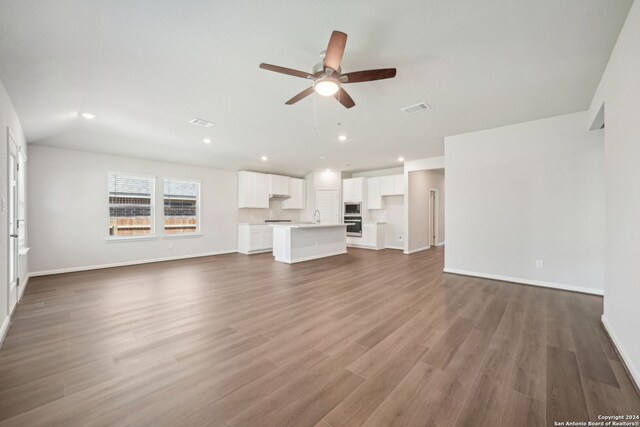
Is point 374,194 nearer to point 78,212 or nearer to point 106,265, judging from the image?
point 106,265

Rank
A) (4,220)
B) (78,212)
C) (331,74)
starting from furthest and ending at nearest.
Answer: (78,212) < (4,220) < (331,74)

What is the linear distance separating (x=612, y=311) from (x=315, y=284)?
3.40 meters

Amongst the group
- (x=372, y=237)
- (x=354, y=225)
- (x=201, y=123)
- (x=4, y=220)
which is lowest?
(x=372, y=237)

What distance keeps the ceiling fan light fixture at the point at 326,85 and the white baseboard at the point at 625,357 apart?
311 centimetres

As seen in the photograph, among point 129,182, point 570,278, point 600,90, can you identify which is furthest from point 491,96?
point 129,182

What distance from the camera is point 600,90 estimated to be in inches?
115

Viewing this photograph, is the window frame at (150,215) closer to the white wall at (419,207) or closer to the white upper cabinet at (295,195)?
the white upper cabinet at (295,195)

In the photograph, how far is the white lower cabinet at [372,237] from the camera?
845cm

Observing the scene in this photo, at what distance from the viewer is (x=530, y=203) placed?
13.7 feet

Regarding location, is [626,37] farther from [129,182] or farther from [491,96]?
[129,182]

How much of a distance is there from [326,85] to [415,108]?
1.87m

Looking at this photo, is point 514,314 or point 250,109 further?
point 250,109

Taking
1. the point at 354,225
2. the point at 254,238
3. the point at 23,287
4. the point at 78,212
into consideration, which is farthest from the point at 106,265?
the point at 354,225

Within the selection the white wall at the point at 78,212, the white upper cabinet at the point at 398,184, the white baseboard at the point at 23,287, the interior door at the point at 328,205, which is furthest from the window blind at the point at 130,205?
the white upper cabinet at the point at 398,184
